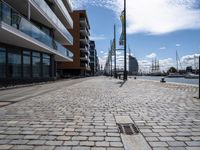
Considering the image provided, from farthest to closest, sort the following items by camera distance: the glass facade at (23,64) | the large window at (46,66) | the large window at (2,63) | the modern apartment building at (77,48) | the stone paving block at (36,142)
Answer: the modern apartment building at (77,48)
the large window at (46,66)
the glass facade at (23,64)
the large window at (2,63)
the stone paving block at (36,142)

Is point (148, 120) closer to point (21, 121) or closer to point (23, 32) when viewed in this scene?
point (21, 121)

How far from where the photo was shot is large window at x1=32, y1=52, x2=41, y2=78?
36.8 m

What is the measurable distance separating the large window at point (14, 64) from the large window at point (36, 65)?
15.2 ft

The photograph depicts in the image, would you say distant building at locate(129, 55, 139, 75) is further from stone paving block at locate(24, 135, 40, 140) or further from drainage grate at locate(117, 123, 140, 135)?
stone paving block at locate(24, 135, 40, 140)

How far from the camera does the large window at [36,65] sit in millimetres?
36812

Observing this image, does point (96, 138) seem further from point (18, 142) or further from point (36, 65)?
point (36, 65)

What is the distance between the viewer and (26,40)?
26.4 meters

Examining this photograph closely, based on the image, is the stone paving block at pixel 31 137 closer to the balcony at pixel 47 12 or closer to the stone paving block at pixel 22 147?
A: the stone paving block at pixel 22 147

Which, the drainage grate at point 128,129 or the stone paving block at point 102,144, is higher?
the drainage grate at point 128,129

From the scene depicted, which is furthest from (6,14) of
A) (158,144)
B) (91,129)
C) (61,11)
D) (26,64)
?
(61,11)

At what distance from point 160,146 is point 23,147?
8.02 ft

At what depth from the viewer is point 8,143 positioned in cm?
552

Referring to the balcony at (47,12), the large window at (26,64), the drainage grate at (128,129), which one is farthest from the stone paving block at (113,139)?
the large window at (26,64)

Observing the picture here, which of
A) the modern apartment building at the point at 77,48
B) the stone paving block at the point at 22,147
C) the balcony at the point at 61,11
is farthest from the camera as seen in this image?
the modern apartment building at the point at 77,48
